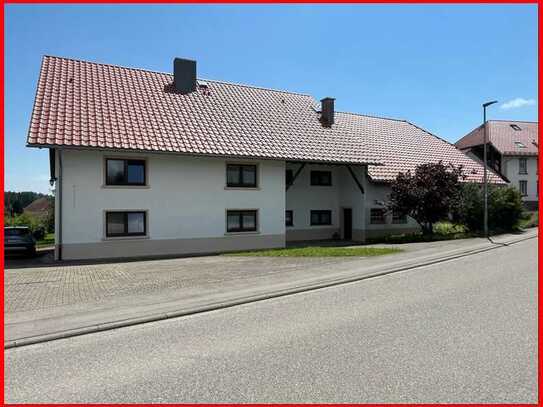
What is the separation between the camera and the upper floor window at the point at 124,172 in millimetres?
16281

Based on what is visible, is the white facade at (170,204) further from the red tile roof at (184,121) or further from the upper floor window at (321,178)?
the upper floor window at (321,178)

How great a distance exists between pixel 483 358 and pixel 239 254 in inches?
489

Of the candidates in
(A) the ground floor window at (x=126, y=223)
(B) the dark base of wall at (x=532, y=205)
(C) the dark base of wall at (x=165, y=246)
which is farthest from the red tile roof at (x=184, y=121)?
(B) the dark base of wall at (x=532, y=205)

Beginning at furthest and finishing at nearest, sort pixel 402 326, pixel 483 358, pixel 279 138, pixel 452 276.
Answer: pixel 279 138
pixel 452 276
pixel 402 326
pixel 483 358

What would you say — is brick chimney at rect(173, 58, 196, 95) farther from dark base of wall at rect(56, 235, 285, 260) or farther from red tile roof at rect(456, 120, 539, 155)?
red tile roof at rect(456, 120, 539, 155)

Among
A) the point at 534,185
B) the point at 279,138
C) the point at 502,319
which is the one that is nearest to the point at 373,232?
the point at 279,138

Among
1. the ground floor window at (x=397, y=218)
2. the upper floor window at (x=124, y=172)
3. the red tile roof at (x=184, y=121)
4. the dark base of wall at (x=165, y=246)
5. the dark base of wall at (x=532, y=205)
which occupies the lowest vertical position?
the dark base of wall at (x=165, y=246)

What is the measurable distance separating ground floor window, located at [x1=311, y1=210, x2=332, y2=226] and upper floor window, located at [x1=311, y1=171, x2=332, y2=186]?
1.72 meters

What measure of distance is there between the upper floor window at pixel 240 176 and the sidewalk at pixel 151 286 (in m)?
4.39

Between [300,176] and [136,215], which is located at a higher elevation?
[300,176]

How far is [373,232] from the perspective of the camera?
77.7 ft

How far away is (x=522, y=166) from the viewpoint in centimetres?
4656

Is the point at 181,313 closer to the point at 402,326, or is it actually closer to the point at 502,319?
the point at 402,326

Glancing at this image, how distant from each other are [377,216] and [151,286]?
16.8 m
